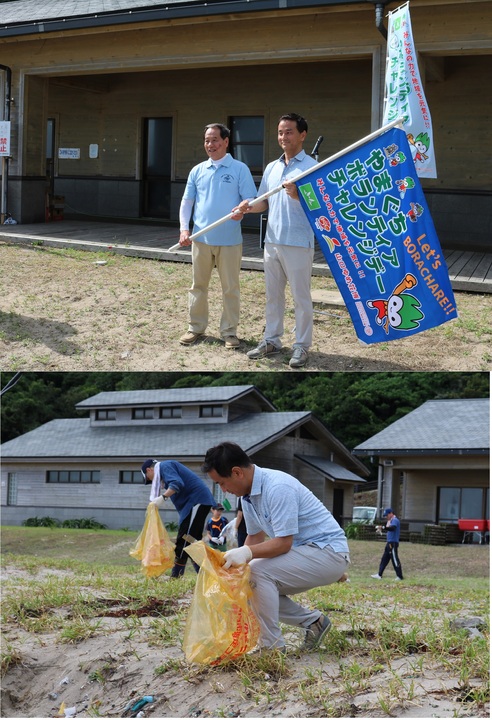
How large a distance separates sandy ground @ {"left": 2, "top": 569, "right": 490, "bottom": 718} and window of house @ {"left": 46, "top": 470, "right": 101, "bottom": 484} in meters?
17.6

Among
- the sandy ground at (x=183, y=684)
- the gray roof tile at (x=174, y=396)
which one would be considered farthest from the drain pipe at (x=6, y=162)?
the sandy ground at (x=183, y=684)

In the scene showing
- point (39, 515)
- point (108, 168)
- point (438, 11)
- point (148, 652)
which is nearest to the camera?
point (148, 652)

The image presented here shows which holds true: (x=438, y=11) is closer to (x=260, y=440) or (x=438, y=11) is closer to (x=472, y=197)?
(x=472, y=197)

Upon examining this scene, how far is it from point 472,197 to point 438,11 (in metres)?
4.78

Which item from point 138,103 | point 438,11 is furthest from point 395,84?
point 138,103

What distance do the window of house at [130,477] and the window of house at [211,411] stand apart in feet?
11.0

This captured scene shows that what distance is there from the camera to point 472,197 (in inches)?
579

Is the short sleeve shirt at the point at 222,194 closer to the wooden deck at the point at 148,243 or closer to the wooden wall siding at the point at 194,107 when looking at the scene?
the wooden deck at the point at 148,243

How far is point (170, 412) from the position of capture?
1920 centimetres

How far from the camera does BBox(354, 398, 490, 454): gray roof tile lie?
760 inches

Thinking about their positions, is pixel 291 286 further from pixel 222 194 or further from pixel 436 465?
pixel 436 465

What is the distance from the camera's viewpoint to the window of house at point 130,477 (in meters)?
21.3

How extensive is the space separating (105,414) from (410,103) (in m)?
15.1

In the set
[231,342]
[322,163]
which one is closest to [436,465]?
[231,342]
